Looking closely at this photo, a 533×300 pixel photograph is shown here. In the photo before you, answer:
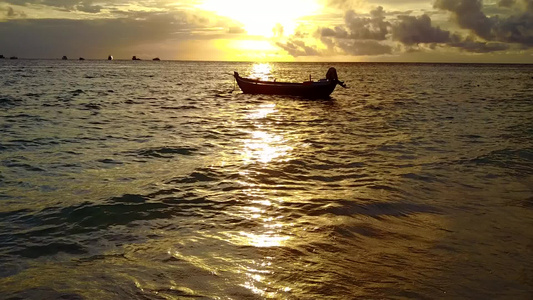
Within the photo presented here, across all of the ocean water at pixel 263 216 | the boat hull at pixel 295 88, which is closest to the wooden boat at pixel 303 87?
the boat hull at pixel 295 88

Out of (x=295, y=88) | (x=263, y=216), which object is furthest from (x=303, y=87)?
(x=263, y=216)

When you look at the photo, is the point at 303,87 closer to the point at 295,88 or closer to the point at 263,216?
the point at 295,88

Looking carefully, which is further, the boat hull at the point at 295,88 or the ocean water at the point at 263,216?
the boat hull at the point at 295,88

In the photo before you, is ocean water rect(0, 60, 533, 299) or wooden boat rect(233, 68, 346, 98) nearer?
ocean water rect(0, 60, 533, 299)

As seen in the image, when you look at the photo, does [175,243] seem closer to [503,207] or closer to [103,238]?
[103,238]

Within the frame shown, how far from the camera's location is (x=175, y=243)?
5.93m

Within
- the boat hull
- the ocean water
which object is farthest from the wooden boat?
the ocean water

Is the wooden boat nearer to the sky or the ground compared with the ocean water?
nearer to the sky

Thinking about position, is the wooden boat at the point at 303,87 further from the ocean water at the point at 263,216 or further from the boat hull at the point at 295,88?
the ocean water at the point at 263,216

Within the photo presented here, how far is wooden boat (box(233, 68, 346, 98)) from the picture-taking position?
101ft

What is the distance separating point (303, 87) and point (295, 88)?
2.31 feet

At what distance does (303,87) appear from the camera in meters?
31.2

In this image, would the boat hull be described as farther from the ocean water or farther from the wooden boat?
the ocean water

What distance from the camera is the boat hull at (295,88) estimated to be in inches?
1217
